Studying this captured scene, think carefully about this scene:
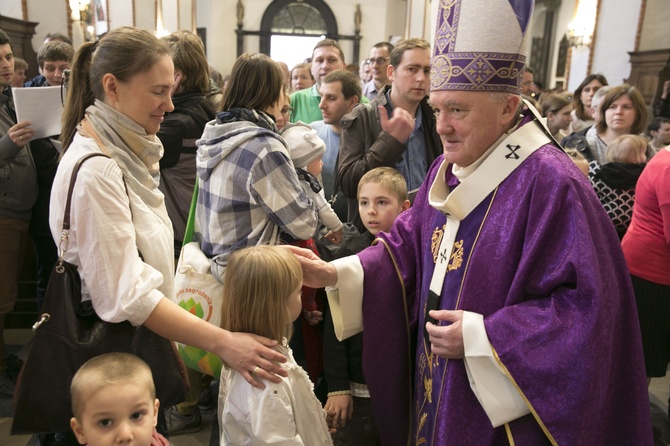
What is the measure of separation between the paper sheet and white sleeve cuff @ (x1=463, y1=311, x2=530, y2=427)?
2.28 metres

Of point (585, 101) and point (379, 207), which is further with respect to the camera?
point (585, 101)

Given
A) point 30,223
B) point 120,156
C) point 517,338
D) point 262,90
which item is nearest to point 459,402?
point 517,338

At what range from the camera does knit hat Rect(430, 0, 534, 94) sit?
153 centimetres

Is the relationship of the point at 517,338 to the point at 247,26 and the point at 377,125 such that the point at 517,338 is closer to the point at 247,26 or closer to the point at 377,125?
the point at 377,125

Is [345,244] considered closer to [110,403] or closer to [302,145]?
[302,145]

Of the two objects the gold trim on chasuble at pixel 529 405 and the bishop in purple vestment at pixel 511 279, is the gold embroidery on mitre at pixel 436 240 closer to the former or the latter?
the bishop in purple vestment at pixel 511 279

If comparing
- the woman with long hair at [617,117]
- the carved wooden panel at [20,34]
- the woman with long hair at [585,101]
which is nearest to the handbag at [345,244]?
the woman with long hair at [617,117]

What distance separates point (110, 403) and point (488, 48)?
4.50 feet

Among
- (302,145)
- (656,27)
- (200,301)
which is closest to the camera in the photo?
(200,301)

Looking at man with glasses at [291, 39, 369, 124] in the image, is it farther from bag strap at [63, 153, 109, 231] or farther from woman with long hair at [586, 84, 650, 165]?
bag strap at [63, 153, 109, 231]

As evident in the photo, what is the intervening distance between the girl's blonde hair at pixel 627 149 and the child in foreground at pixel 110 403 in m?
3.12

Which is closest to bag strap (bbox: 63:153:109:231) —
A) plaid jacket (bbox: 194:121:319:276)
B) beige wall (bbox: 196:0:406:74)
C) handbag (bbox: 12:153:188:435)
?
handbag (bbox: 12:153:188:435)

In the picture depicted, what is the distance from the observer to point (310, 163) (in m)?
2.65

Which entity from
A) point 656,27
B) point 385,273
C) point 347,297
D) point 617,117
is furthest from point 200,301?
point 656,27
